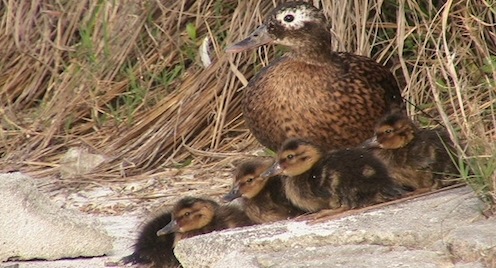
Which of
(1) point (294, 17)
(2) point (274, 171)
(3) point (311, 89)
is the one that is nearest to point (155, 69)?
(1) point (294, 17)

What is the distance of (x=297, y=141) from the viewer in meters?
5.25

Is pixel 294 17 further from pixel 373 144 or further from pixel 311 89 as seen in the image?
pixel 373 144

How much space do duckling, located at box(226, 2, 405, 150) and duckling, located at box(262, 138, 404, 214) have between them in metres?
0.59

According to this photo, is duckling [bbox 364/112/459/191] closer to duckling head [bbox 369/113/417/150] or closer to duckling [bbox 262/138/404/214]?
duckling head [bbox 369/113/417/150]

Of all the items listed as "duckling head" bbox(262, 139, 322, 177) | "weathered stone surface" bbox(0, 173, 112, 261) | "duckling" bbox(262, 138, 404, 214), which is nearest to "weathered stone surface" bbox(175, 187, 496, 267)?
"duckling" bbox(262, 138, 404, 214)

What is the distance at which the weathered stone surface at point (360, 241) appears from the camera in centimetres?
417

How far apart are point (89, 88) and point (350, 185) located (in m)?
2.59

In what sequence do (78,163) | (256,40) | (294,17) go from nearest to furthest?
(294,17) < (256,40) < (78,163)

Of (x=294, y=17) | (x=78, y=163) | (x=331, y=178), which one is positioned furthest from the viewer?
(x=78, y=163)

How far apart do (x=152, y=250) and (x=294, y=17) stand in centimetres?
147

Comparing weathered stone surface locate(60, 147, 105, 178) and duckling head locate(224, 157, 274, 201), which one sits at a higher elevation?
duckling head locate(224, 157, 274, 201)

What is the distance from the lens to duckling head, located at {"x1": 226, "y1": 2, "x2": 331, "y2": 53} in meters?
6.02

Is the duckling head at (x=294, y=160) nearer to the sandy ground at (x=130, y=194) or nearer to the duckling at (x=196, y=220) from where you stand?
the duckling at (x=196, y=220)

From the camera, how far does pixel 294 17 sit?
19.8ft
